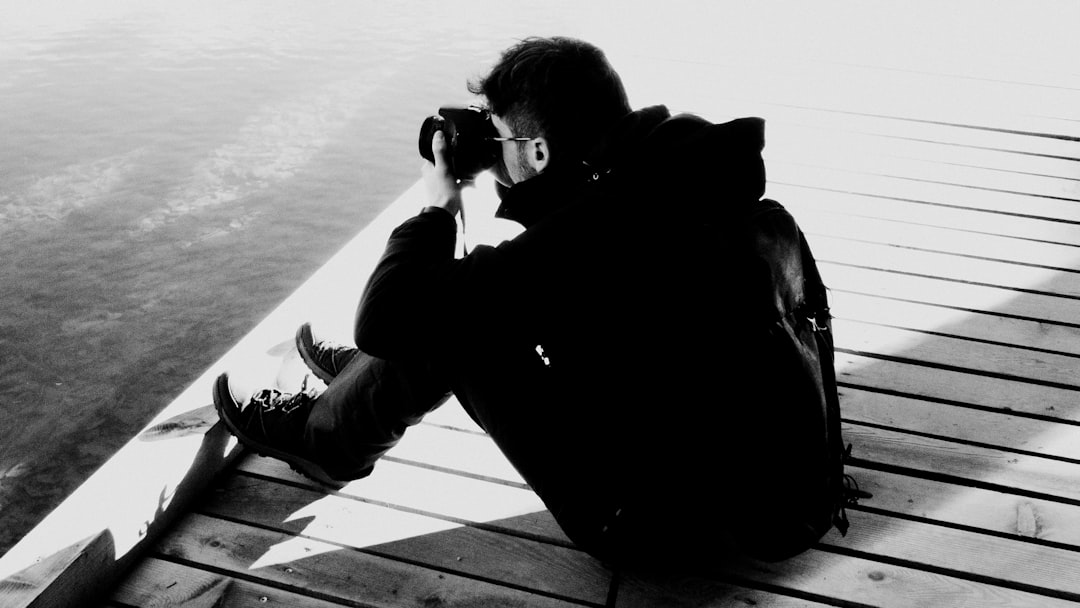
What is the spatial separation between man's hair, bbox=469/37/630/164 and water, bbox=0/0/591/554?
1.87 meters

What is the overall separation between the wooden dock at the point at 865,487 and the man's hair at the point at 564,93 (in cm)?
63

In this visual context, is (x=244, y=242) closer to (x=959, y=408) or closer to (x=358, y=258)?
(x=358, y=258)

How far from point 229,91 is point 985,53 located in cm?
458

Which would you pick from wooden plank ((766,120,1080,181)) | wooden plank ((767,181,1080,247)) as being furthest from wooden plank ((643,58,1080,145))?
wooden plank ((767,181,1080,247))

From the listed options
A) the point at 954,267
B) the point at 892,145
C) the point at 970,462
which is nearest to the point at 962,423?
the point at 970,462

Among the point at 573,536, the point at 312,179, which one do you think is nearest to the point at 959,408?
the point at 573,536

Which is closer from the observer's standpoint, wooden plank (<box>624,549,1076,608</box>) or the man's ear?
the man's ear

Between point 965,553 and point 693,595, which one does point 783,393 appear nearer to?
point 693,595

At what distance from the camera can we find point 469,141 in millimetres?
1358

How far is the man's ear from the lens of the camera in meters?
1.26

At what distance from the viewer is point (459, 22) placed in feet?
27.7

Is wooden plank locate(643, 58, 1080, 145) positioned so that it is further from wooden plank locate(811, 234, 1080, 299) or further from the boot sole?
the boot sole

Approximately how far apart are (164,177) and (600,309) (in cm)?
417

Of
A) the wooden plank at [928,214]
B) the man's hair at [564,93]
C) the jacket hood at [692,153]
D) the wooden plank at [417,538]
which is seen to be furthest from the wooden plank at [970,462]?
the wooden plank at [928,214]
